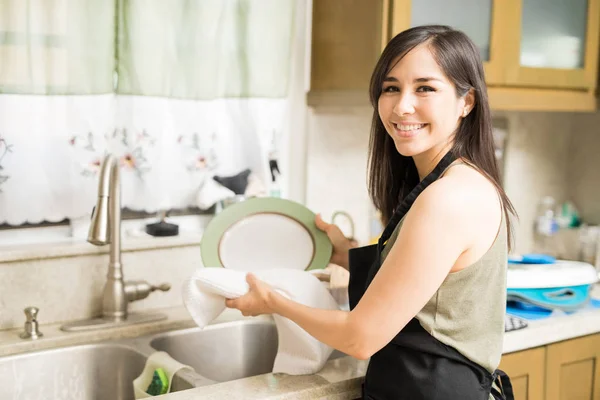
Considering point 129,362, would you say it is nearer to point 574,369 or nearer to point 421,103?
point 421,103

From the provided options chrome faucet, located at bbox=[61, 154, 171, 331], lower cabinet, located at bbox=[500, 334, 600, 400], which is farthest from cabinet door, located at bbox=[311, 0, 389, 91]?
lower cabinet, located at bbox=[500, 334, 600, 400]

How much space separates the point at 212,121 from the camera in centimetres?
198

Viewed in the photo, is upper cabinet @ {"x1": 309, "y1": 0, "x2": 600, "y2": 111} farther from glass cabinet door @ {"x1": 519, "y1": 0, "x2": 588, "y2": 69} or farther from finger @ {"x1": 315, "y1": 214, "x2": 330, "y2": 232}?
finger @ {"x1": 315, "y1": 214, "x2": 330, "y2": 232}

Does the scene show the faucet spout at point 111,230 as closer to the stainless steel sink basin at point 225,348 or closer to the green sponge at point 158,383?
the stainless steel sink basin at point 225,348

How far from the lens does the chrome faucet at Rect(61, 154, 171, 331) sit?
164 centimetres

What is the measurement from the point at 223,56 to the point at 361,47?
387 millimetres

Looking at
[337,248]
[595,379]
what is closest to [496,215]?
[337,248]

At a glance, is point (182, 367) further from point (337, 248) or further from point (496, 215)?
point (496, 215)

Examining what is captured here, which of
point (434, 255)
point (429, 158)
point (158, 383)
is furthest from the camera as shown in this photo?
point (158, 383)

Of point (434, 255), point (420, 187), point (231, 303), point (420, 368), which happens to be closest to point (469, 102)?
point (420, 187)

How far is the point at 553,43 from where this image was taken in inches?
88.0

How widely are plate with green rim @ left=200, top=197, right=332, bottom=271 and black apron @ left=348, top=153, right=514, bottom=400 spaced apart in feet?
1.51

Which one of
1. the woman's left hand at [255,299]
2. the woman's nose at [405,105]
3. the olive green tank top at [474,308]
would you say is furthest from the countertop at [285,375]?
the woman's nose at [405,105]

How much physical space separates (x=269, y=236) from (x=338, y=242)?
7.1 inches
